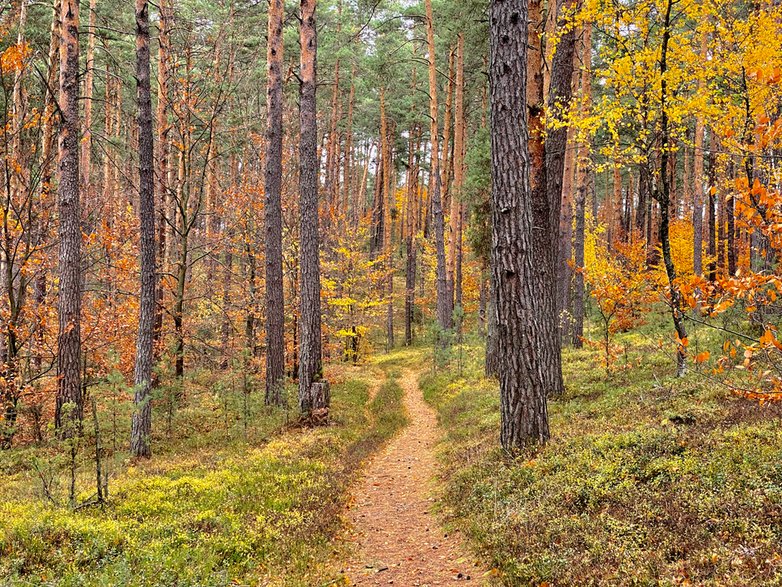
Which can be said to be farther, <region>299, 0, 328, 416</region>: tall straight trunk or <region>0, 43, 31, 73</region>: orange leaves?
<region>299, 0, 328, 416</region>: tall straight trunk

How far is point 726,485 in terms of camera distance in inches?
175

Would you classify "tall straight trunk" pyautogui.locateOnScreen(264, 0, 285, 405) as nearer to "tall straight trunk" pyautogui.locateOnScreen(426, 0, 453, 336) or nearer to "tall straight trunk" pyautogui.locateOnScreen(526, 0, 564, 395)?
"tall straight trunk" pyautogui.locateOnScreen(526, 0, 564, 395)

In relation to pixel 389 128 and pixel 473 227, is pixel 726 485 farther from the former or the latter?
pixel 389 128

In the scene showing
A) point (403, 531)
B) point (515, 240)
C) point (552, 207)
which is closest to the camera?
point (403, 531)

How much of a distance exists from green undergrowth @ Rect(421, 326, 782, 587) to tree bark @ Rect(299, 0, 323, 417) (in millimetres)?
4335

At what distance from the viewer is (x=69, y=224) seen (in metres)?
9.91

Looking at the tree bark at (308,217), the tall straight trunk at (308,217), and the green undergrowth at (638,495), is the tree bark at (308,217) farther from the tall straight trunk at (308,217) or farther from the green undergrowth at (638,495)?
the green undergrowth at (638,495)

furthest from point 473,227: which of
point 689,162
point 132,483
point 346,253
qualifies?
point 689,162

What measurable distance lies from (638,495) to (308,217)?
8.88 meters

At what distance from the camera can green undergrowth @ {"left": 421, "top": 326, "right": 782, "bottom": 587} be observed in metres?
3.77

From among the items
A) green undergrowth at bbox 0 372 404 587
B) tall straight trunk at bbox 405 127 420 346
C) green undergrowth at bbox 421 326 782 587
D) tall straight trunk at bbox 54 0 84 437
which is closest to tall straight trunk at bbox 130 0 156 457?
green undergrowth at bbox 0 372 404 587

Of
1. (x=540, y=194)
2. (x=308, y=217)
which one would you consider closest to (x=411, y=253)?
(x=308, y=217)

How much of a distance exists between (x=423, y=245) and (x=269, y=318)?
72.0ft

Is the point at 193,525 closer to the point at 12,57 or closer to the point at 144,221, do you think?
the point at 144,221
